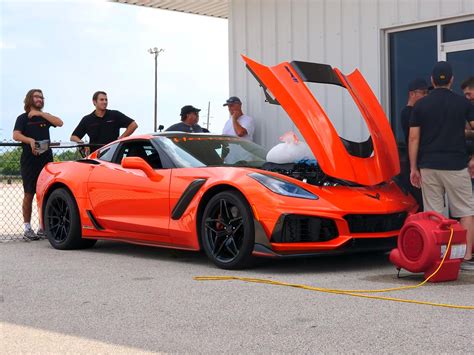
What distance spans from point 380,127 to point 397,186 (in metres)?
0.61

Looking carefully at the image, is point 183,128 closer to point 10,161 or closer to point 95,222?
point 95,222

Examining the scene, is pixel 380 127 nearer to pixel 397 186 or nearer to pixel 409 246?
pixel 397 186

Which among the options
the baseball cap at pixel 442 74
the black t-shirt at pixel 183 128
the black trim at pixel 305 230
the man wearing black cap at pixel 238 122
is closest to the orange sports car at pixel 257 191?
the black trim at pixel 305 230

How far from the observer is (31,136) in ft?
32.4

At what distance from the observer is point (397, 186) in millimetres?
7445

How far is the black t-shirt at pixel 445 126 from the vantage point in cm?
673

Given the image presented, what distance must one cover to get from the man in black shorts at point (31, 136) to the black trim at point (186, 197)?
3403 millimetres

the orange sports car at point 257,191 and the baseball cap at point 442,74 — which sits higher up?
the baseball cap at point 442,74

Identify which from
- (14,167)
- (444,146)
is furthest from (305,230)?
(14,167)

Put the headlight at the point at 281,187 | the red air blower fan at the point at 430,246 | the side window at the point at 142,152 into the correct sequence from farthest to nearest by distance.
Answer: the side window at the point at 142,152, the headlight at the point at 281,187, the red air blower fan at the point at 430,246

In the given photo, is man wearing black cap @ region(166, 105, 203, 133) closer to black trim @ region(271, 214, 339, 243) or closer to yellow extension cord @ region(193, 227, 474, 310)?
black trim @ region(271, 214, 339, 243)

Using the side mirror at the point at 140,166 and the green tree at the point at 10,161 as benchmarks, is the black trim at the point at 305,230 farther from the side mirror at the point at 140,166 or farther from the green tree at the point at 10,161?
the green tree at the point at 10,161

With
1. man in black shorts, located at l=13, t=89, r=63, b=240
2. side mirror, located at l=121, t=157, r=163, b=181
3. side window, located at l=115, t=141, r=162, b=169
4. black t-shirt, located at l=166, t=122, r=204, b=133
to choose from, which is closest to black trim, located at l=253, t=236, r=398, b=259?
side mirror, located at l=121, t=157, r=163, b=181

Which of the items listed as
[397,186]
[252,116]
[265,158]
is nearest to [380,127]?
[397,186]
